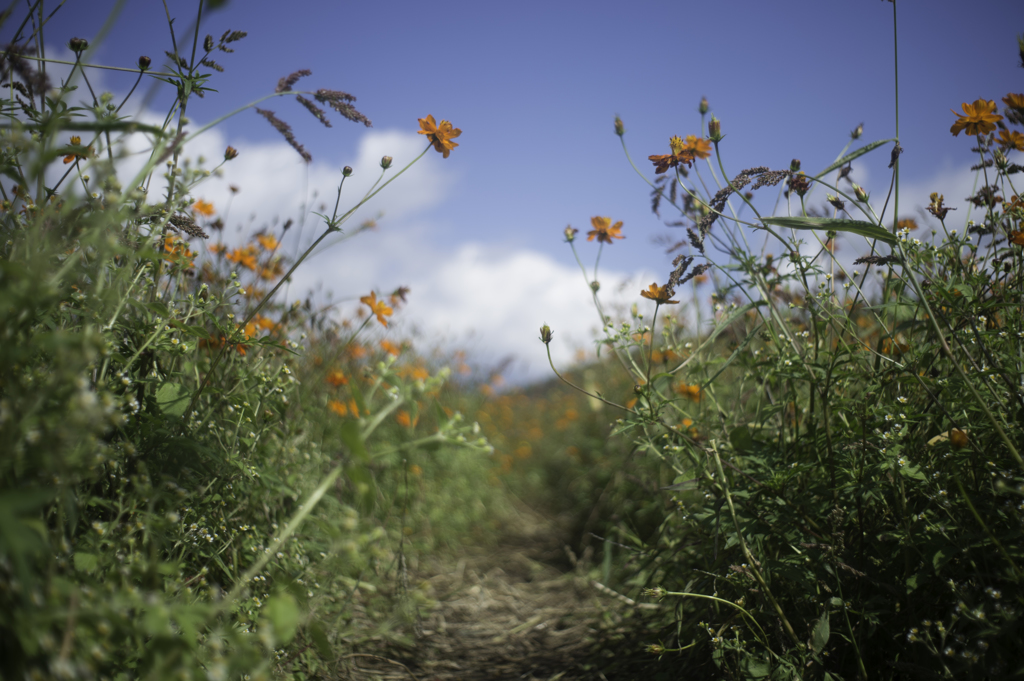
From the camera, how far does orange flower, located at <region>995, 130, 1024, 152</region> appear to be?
1.38m

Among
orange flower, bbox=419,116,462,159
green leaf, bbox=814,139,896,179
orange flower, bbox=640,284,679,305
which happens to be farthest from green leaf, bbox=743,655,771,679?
orange flower, bbox=419,116,462,159

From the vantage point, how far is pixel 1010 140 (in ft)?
4.58

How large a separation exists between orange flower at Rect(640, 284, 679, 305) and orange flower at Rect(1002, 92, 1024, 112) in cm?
109

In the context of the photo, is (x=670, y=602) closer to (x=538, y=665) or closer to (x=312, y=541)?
(x=538, y=665)

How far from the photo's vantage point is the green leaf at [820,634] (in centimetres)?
112

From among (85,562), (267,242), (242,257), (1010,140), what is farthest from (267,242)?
(1010,140)

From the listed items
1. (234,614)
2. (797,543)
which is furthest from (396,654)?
(797,543)

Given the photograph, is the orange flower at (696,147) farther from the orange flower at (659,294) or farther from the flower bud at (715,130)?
the orange flower at (659,294)

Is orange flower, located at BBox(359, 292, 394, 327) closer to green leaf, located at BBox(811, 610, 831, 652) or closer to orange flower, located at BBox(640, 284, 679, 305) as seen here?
orange flower, located at BBox(640, 284, 679, 305)

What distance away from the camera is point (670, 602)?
5.57 feet

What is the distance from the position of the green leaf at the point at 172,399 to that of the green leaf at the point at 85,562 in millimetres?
385

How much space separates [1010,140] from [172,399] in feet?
7.87

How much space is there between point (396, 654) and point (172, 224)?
5.24ft

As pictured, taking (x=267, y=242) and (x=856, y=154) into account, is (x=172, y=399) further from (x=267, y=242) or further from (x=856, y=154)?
(x=856, y=154)
